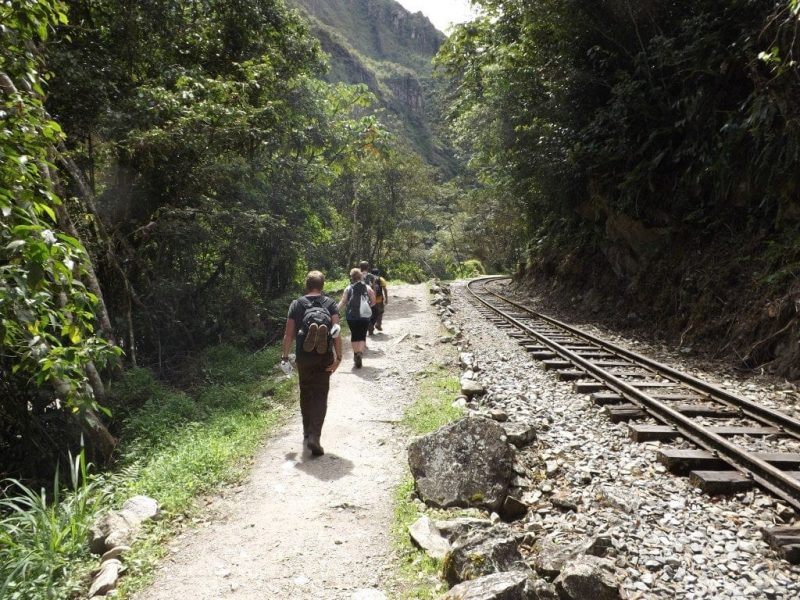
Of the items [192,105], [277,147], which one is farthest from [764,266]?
[277,147]

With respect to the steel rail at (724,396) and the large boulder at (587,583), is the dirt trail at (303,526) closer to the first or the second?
the large boulder at (587,583)

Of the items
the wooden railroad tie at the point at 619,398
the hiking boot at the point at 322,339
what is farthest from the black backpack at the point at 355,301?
the wooden railroad tie at the point at 619,398

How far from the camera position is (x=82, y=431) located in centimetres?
600

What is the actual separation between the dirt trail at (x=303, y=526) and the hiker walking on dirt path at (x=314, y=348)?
0.44 meters

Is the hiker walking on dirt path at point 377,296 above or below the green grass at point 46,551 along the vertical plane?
above

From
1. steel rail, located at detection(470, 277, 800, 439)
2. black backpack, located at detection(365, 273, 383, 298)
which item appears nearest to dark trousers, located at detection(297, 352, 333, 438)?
steel rail, located at detection(470, 277, 800, 439)

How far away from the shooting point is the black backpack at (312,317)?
5.26 m

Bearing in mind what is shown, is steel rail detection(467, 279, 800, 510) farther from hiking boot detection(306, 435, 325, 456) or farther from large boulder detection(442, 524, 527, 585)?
hiking boot detection(306, 435, 325, 456)

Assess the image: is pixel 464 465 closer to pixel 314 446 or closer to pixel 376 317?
pixel 314 446

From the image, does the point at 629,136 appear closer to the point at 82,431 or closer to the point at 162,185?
the point at 162,185

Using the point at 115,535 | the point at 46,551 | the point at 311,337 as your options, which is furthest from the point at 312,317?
the point at 46,551

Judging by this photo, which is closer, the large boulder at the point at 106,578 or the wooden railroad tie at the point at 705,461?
the large boulder at the point at 106,578

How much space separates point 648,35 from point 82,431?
45.8 ft

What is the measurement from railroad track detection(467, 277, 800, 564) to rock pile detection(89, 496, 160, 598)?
4.47m
